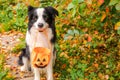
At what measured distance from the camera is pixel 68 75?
492 cm

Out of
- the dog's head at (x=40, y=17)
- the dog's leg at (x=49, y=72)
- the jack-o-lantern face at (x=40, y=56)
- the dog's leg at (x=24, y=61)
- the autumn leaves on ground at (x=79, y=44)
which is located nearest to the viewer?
the dog's head at (x=40, y=17)

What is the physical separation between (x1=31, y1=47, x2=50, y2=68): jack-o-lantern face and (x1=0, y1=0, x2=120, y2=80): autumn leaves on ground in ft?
1.23

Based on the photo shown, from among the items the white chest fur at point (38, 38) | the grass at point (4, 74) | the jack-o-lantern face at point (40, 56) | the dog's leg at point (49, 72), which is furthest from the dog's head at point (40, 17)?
the grass at point (4, 74)

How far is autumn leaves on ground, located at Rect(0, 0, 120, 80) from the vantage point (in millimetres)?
4883

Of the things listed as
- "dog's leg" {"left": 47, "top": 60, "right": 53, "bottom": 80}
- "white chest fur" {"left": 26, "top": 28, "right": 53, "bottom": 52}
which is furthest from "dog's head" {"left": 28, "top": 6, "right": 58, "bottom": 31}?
"dog's leg" {"left": 47, "top": 60, "right": 53, "bottom": 80}

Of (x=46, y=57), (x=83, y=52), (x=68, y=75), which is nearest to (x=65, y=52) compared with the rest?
(x=83, y=52)

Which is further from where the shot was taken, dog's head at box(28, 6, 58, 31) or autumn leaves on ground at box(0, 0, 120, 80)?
autumn leaves on ground at box(0, 0, 120, 80)

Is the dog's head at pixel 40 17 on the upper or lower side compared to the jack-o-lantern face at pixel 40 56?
upper

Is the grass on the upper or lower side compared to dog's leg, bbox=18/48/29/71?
lower

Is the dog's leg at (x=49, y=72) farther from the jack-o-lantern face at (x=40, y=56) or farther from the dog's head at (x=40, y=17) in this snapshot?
the dog's head at (x=40, y=17)

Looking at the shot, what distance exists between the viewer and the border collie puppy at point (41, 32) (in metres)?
4.30

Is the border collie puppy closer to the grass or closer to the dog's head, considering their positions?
the dog's head

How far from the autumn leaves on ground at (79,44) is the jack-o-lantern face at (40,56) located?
374mm

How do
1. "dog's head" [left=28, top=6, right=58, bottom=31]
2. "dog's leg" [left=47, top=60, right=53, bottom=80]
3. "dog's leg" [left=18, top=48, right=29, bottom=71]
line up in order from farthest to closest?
"dog's leg" [left=18, top=48, right=29, bottom=71]
"dog's leg" [left=47, top=60, right=53, bottom=80]
"dog's head" [left=28, top=6, right=58, bottom=31]
